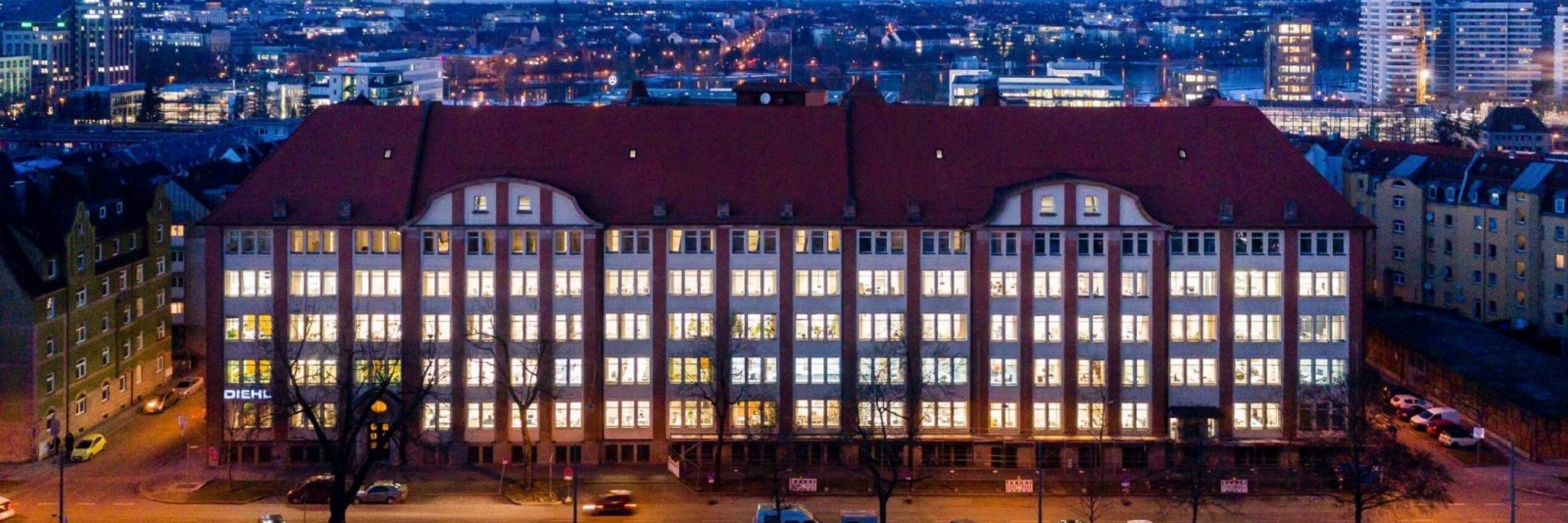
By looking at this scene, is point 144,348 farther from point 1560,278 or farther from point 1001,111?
point 1560,278

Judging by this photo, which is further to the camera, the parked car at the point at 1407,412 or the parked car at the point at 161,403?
the parked car at the point at 161,403

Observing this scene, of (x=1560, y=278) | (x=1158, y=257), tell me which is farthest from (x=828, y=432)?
(x=1560, y=278)

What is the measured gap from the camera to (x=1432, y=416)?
5747 centimetres

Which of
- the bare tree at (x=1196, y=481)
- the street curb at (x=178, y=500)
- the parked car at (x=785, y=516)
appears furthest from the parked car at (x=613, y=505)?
the bare tree at (x=1196, y=481)

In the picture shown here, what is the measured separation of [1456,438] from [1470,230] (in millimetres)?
21143

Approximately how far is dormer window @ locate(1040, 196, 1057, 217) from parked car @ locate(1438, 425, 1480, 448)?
1354 centimetres

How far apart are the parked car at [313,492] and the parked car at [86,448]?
27.3 feet

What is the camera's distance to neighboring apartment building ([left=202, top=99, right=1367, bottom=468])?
5188 centimetres

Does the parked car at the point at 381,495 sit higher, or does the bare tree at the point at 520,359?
the bare tree at the point at 520,359

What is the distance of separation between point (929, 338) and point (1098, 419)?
16.6 feet

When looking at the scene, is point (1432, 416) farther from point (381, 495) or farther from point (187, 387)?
point (187, 387)

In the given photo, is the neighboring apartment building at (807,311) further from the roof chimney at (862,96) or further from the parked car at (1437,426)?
the roof chimney at (862,96)

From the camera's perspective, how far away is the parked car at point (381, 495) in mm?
48125

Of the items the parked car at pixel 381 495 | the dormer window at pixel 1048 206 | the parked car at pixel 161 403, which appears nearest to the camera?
the parked car at pixel 381 495
